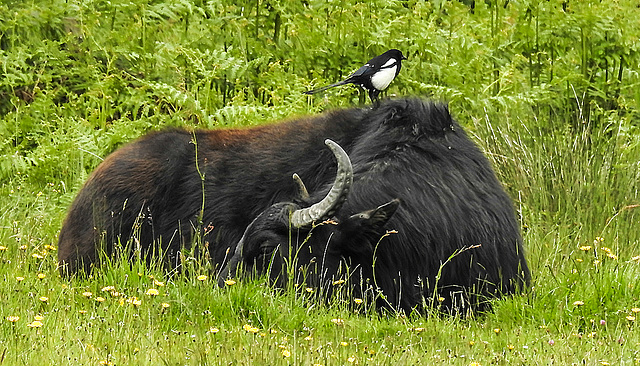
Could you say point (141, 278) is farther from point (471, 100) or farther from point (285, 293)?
point (471, 100)

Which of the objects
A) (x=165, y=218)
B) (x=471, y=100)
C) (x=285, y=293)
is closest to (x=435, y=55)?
(x=471, y=100)

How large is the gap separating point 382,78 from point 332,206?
2.71m

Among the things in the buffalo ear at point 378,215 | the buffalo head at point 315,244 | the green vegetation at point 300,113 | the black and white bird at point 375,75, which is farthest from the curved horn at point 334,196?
the black and white bird at point 375,75

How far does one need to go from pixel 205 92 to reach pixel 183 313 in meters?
4.97

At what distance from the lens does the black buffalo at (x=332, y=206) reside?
5539 mm

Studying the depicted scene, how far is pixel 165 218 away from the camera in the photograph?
6742mm

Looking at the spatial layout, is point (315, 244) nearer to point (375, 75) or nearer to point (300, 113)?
point (375, 75)

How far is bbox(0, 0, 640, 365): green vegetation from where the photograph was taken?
4.58 meters

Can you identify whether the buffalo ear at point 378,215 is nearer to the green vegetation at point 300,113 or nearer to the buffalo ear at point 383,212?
the buffalo ear at point 383,212

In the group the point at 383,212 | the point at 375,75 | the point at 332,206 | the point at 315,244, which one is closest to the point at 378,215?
the point at 383,212

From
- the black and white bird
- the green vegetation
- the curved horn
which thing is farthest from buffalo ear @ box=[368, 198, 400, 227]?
the black and white bird

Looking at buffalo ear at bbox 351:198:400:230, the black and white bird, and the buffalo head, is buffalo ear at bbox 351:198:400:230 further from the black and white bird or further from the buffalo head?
the black and white bird

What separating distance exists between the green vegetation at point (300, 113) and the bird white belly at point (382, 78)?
0.85m

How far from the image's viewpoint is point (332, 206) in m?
5.32
